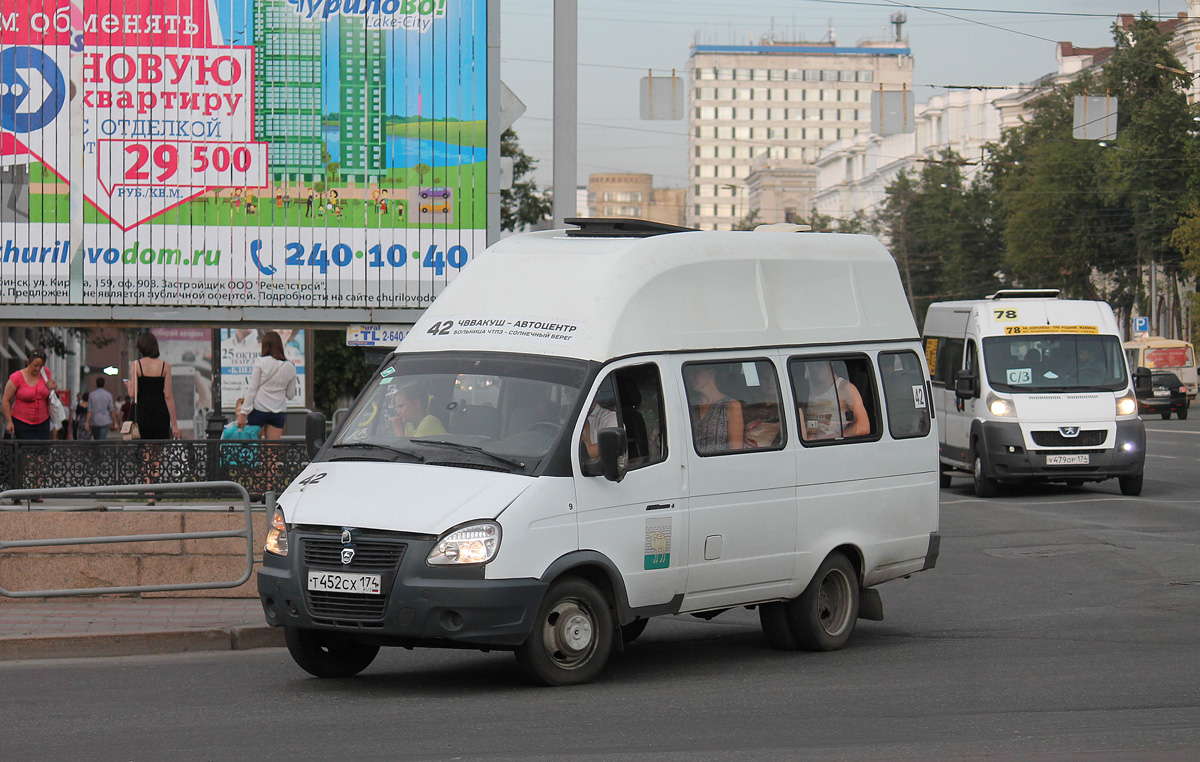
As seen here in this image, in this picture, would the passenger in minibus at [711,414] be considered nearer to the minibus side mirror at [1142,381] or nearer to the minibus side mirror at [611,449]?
the minibus side mirror at [611,449]

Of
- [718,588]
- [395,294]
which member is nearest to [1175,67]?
[395,294]

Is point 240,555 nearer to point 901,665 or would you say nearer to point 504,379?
point 504,379

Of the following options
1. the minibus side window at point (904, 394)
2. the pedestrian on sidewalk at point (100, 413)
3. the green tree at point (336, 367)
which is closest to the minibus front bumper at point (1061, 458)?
the minibus side window at point (904, 394)

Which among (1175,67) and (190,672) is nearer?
(190,672)

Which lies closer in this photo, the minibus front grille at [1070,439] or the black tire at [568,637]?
the black tire at [568,637]

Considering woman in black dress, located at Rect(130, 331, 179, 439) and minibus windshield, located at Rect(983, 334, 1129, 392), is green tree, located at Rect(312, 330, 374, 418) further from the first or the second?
woman in black dress, located at Rect(130, 331, 179, 439)

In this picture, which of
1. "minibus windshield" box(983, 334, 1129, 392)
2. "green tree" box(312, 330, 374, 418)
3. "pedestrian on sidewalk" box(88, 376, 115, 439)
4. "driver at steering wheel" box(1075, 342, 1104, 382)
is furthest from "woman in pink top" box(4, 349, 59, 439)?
"green tree" box(312, 330, 374, 418)

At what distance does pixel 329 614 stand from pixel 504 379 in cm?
157

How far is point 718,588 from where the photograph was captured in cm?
937

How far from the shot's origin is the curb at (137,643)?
973cm

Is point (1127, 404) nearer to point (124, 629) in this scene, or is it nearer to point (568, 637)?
point (568, 637)

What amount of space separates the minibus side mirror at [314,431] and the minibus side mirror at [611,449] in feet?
Answer: 5.48

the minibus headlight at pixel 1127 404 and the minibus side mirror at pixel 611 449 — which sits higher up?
the minibus side mirror at pixel 611 449

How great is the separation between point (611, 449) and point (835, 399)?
2.36 metres
